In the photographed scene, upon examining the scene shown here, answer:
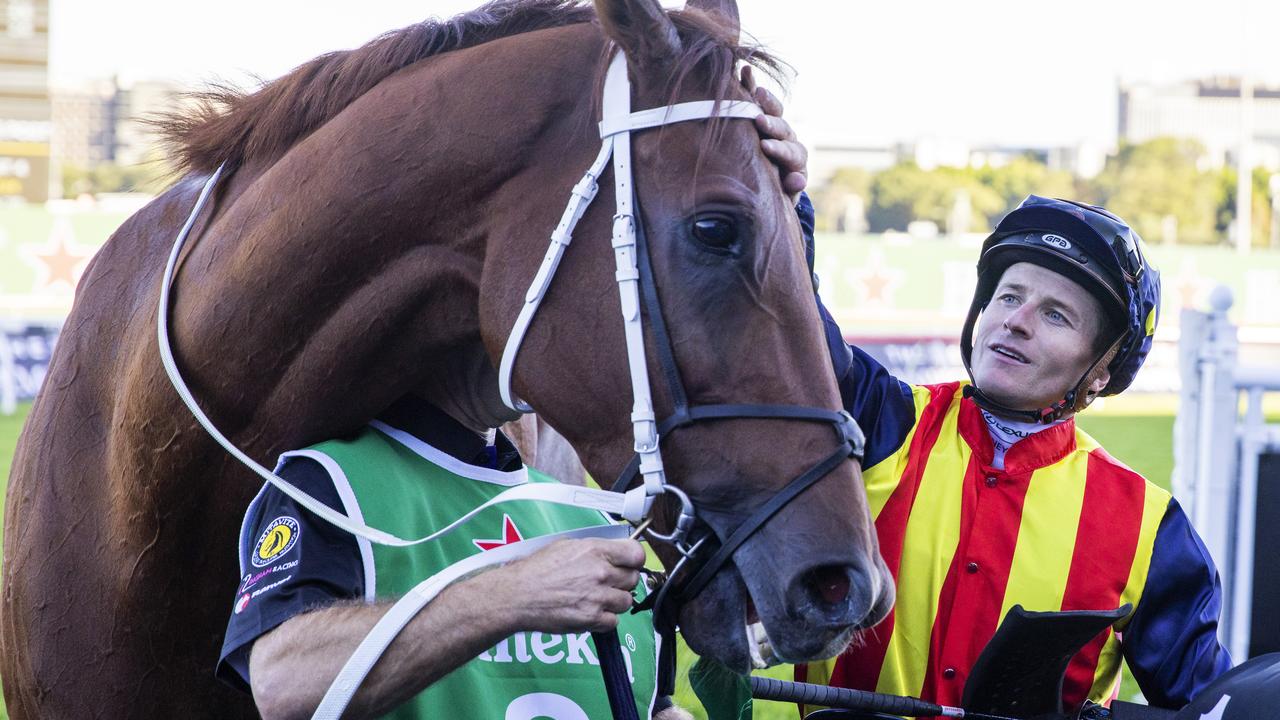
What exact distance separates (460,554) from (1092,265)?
1.19 metres

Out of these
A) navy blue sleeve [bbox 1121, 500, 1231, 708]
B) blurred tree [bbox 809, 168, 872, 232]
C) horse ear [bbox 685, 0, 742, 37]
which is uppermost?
horse ear [bbox 685, 0, 742, 37]

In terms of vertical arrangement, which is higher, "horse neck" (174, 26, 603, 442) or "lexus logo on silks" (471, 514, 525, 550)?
"horse neck" (174, 26, 603, 442)

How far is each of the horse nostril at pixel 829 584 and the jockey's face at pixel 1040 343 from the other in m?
0.83

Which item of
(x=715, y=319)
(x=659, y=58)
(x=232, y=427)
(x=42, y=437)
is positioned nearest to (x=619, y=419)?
(x=715, y=319)

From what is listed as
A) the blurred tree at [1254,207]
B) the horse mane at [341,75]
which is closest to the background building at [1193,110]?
the blurred tree at [1254,207]

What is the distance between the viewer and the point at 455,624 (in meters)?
1.39

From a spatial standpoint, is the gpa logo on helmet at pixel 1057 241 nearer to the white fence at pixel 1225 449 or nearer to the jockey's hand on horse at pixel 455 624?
the jockey's hand on horse at pixel 455 624

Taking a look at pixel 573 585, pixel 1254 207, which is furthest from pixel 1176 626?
pixel 1254 207

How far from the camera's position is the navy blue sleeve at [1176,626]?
1884 mm

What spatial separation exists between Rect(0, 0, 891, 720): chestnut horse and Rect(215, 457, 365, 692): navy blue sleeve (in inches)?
5.7

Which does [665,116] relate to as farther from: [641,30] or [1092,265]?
[1092,265]

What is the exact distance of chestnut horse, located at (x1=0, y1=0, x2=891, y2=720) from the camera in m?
1.46

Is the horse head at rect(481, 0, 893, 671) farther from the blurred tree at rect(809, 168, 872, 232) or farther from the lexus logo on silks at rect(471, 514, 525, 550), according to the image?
the blurred tree at rect(809, 168, 872, 232)

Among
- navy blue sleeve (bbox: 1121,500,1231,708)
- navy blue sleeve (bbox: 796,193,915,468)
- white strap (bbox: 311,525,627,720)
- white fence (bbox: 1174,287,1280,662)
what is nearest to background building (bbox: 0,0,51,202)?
white fence (bbox: 1174,287,1280,662)
